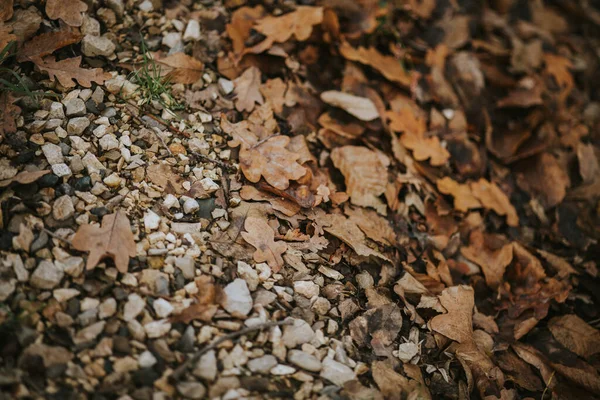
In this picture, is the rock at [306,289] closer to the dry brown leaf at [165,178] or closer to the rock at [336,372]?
the rock at [336,372]

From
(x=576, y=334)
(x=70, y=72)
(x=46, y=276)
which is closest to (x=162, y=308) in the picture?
(x=46, y=276)

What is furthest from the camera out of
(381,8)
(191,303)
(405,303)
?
(381,8)

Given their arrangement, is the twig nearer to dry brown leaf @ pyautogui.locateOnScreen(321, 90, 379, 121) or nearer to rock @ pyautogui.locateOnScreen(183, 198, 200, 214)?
rock @ pyautogui.locateOnScreen(183, 198, 200, 214)

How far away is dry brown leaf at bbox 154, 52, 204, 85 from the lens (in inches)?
87.8

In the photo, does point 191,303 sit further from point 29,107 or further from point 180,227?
point 29,107

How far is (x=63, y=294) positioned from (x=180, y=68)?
1.21 m

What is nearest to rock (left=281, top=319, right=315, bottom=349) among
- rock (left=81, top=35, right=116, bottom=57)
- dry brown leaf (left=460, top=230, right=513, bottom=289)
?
dry brown leaf (left=460, top=230, right=513, bottom=289)

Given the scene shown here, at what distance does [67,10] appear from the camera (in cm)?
208

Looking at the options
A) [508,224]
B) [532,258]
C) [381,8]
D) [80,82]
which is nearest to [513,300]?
[532,258]

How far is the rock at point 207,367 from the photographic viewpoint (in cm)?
152

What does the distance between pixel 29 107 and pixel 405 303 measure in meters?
1.77

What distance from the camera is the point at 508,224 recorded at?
2.60 metres

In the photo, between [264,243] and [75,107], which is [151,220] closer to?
[264,243]

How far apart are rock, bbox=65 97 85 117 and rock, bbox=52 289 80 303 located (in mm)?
773
